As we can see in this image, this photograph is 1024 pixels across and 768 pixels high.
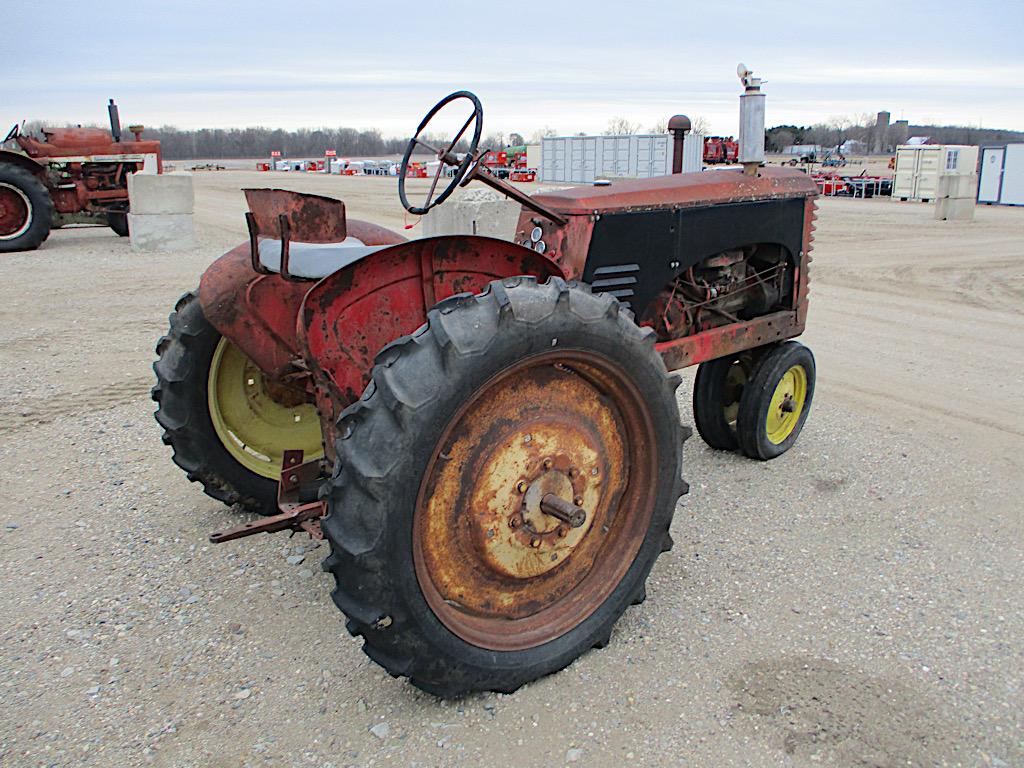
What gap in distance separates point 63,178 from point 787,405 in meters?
12.5

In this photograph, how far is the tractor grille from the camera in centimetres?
352

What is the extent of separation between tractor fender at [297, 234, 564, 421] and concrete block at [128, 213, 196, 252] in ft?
36.2

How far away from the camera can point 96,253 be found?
12.3 m

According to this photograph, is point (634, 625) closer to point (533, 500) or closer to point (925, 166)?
point (533, 500)

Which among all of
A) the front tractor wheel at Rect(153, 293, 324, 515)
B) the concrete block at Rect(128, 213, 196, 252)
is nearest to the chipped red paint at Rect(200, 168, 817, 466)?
the front tractor wheel at Rect(153, 293, 324, 515)

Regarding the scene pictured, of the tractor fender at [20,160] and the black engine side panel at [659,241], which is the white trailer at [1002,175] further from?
the tractor fender at [20,160]

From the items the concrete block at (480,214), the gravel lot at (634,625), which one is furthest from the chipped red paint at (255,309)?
the concrete block at (480,214)

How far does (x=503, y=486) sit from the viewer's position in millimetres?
2496

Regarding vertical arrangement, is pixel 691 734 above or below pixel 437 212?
below

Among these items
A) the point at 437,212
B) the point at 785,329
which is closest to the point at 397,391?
the point at 785,329

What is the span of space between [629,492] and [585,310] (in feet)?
2.39

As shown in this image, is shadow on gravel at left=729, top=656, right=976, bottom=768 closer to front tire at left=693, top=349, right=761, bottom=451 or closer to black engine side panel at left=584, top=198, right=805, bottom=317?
black engine side panel at left=584, top=198, right=805, bottom=317

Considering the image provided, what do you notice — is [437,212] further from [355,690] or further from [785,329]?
[355,690]

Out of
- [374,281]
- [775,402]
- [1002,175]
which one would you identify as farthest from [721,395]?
[1002,175]
